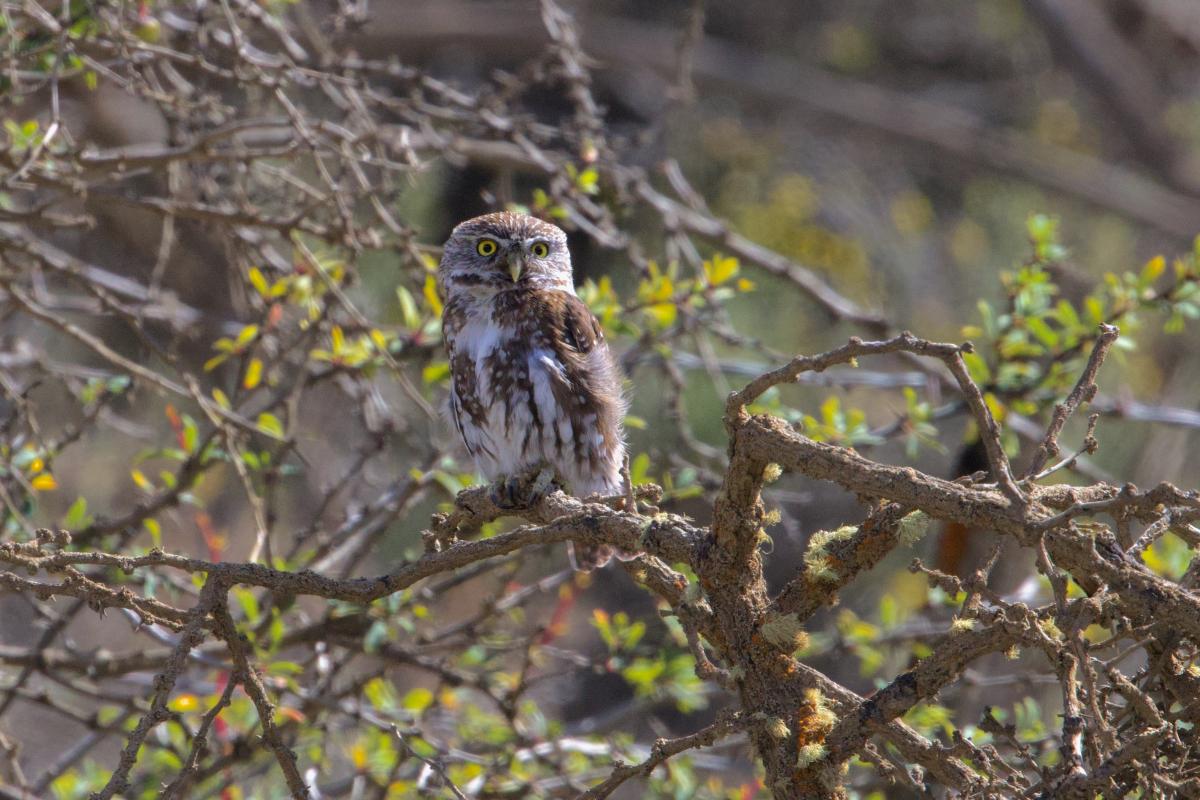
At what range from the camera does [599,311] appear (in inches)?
159

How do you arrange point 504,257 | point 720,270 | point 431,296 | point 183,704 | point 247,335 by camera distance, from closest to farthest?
point 183,704 < point 247,335 < point 504,257 < point 431,296 < point 720,270

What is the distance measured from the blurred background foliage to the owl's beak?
305 mm

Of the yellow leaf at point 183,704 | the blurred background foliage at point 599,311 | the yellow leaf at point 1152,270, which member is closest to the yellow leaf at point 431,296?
the blurred background foliage at point 599,311

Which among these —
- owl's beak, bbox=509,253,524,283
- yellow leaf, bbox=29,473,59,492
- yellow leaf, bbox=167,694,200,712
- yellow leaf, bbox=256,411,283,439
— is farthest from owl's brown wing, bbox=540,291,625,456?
yellow leaf, bbox=29,473,59,492

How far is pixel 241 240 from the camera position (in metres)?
4.23

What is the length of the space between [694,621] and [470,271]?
6.53 ft

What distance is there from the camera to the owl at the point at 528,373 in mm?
3627

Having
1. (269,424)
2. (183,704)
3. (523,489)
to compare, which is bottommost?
(183,704)

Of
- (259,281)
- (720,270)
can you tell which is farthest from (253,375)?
(720,270)

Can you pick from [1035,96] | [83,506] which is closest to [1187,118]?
[1035,96]

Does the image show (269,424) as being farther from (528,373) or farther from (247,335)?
(528,373)

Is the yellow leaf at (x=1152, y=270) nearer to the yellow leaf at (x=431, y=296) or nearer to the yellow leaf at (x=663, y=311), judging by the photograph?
the yellow leaf at (x=663, y=311)

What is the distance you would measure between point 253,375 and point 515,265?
854mm

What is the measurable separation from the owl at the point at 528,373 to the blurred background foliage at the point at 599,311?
0.59 feet
